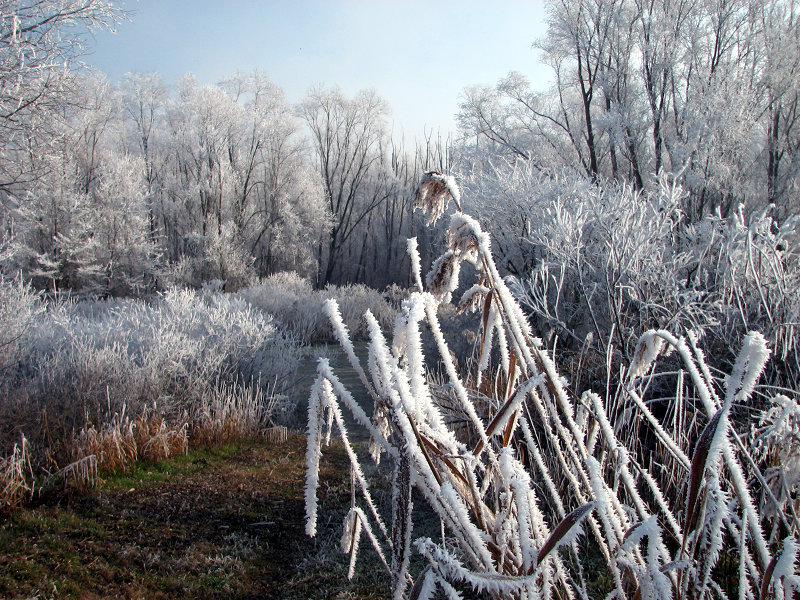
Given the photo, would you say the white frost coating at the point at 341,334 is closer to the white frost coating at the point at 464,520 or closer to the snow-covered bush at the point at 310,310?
the white frost coating at the point at 464,520

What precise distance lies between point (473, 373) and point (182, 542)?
3.75m

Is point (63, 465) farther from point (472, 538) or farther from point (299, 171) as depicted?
point (299, 171)

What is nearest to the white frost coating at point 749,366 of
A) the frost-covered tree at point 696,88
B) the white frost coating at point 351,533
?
the white frost coating at point 351,533

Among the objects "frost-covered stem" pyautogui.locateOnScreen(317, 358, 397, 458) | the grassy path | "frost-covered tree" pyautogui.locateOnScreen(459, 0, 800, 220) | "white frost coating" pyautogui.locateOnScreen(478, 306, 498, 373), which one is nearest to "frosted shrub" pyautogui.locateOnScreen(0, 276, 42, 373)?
the grassy path

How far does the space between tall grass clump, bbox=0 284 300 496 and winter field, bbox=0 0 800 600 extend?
4 cm

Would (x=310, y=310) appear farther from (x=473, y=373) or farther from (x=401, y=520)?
(x=401, y=520)

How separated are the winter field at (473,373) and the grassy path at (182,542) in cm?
2

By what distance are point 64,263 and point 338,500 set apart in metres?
15.7

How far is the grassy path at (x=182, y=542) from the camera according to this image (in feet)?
9.12

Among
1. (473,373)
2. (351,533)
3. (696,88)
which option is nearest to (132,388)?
(473,373)

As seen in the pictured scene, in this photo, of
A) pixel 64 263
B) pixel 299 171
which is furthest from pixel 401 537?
pixel 299 171

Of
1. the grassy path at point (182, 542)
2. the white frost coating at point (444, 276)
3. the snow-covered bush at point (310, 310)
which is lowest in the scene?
the grassy path at point (182, 542)

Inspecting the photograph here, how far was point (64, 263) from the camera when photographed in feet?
51.5

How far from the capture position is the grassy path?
278 centimetres
